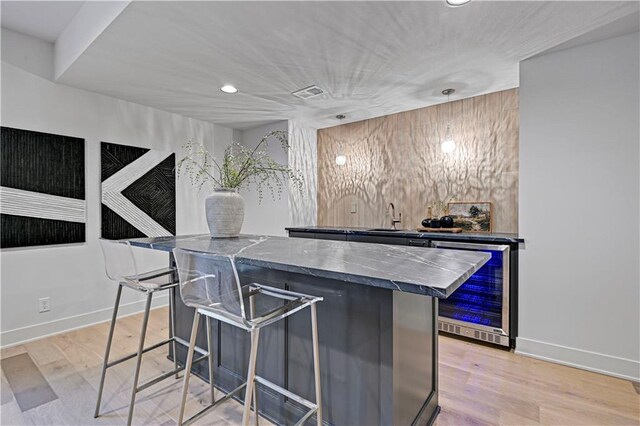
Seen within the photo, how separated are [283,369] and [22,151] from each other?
2.93 m

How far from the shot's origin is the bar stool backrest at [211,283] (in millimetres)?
1222

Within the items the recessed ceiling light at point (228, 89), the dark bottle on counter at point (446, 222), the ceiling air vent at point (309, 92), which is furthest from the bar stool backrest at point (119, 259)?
the dark bottle on counter at point (446, 222)

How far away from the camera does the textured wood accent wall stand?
10.3ft

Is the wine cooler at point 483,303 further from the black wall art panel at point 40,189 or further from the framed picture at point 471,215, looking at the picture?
the black wall art panel at point 40,189

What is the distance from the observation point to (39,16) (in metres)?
2.55

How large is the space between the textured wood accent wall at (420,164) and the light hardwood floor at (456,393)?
138cm

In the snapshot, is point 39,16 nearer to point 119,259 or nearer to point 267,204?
point 119,259

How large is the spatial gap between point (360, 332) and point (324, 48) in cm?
194

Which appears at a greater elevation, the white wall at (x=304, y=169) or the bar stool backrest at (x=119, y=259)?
the white wall at (x=304, y=169)

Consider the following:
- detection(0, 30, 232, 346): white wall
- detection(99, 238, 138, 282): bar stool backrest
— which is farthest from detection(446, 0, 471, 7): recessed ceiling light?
detection(0, 30, 232, 346): white wall

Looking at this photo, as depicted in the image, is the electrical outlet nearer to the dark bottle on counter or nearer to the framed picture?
the dark bottle on counter

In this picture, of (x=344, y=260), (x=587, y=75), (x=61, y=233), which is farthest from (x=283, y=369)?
(x=587, y=75)

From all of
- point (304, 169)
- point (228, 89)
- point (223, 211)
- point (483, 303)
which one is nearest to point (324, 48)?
point (228, 89)

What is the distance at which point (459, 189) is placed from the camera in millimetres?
3428
